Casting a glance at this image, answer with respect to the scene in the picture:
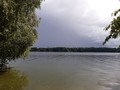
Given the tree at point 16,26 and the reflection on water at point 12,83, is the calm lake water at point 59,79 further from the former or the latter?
the tree at point 16,26

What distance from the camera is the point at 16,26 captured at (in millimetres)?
22562

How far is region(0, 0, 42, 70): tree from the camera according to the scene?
1948 cm

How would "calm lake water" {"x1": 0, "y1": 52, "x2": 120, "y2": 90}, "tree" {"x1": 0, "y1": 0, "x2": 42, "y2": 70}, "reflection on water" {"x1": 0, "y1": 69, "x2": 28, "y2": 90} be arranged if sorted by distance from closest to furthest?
"tree" {"x1": 0, "y1": 0, "x2": 42, "y2": 70}, "reflection on water" {"x1": 0, "y1": 69, "x2": 28, "y2": 90}, "calm lake water" {"x1": 0, "y1": 52, "x2": 120, "y2": 90}

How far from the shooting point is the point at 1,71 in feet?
127

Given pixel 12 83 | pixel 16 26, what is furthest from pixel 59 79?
pixel 16 26

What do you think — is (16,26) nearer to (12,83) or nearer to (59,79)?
(12,83)

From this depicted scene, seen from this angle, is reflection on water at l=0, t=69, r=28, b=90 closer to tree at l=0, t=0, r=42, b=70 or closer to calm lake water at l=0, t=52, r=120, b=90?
calm lake water at l=0, t=52, r=120, b=90

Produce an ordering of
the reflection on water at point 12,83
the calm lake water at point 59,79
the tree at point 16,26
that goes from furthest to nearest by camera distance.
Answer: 1. the calm lake water at point 59,79
2. the reflection on water at point 12,83
3. the tree at point 16,26

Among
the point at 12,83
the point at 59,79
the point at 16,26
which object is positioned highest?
the point at 16,26

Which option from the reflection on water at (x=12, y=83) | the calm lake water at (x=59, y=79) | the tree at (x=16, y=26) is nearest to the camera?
the tree at (x=16, y=26)

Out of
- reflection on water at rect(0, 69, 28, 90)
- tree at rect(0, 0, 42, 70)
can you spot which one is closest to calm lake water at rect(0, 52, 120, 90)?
reflection on water at rect(0, 69, 28, 90)

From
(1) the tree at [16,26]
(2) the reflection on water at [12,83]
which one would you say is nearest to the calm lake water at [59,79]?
(2) the reflection on water at [12,83]

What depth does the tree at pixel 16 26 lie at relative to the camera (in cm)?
1948

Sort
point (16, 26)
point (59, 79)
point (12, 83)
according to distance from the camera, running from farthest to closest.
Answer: point (59, 79), point (12, 83), point (16, 26)
